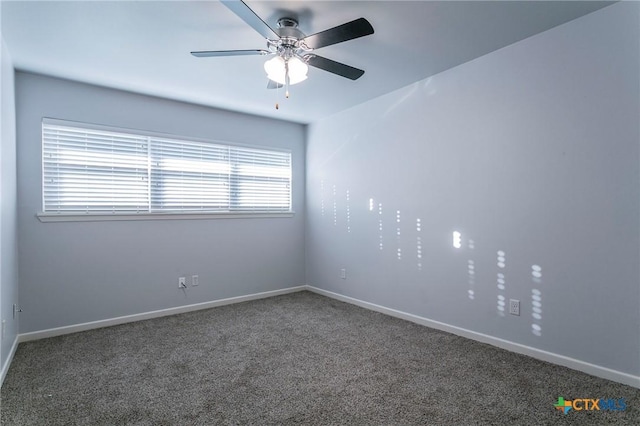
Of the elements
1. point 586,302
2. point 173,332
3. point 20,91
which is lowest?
point 173,332

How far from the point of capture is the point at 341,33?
75.4 inches

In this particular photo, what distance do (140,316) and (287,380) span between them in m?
2.10

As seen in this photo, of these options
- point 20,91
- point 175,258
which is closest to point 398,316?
point 175,258

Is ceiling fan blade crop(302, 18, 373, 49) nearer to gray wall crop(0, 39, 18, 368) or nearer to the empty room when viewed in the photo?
the empty room

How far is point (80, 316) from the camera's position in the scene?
3303mm

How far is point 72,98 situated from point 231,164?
1682 millimetres

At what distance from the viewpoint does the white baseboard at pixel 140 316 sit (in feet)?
10.2

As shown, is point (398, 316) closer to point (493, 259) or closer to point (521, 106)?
point (493, 259)

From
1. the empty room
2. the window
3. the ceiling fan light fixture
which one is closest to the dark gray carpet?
the empty room

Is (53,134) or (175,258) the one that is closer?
(53,134)

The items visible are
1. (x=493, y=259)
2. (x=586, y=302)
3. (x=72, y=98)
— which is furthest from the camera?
(x=72, y=98)

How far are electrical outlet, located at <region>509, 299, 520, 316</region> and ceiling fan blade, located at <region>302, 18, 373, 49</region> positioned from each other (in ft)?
7.29

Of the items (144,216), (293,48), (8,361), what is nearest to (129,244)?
(144,216)

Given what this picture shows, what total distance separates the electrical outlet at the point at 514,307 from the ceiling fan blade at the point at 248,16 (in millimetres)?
2554
